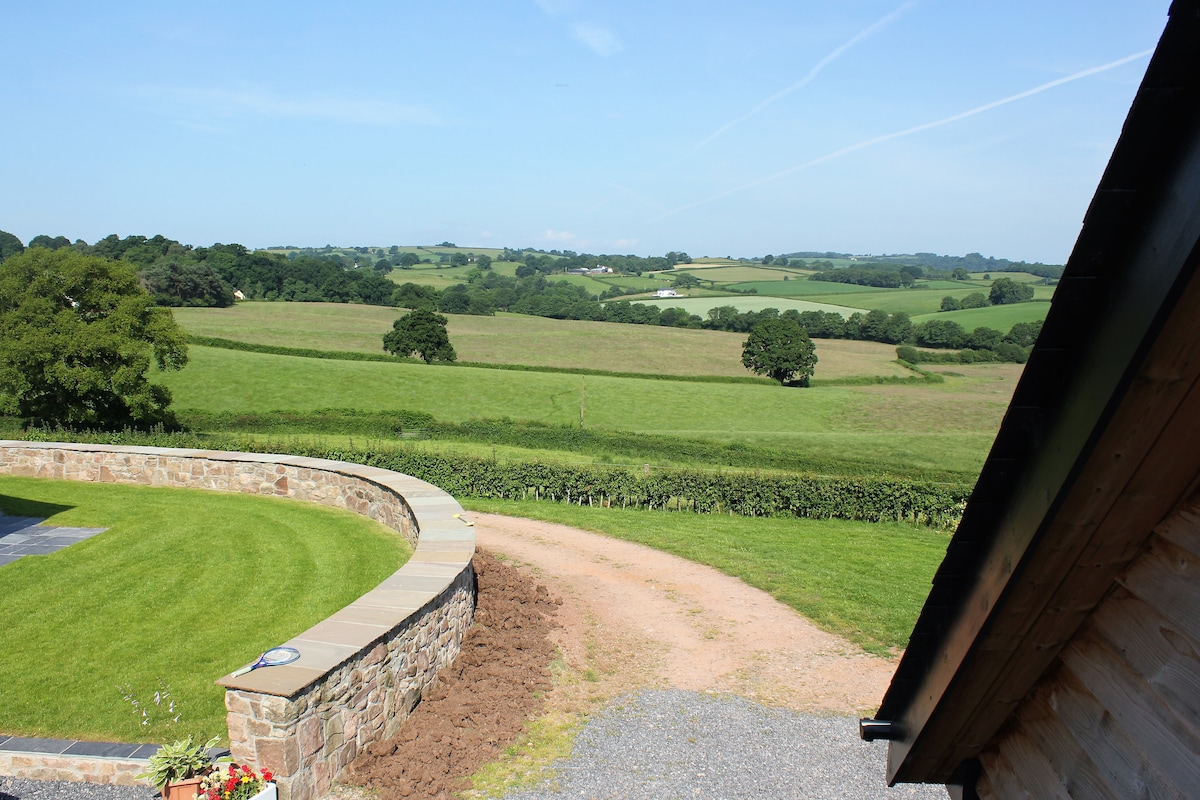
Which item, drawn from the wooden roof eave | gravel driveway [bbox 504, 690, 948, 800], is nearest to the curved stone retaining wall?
gravel driveway [bbox 504, 690, 948, 800]

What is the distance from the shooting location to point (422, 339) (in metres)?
57.2

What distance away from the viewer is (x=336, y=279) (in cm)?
8888

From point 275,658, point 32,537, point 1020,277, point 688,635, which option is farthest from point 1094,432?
point 1020,277

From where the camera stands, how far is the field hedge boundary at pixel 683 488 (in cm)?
1962

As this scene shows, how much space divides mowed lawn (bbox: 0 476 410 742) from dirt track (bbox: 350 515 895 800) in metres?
1.73

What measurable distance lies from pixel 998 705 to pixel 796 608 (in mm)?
9544

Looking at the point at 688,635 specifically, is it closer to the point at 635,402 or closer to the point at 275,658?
the point at 275,658

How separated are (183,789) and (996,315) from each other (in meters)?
80.2

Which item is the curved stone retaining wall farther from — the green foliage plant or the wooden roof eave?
the wooden roof eave

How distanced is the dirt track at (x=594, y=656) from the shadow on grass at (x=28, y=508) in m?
6.98

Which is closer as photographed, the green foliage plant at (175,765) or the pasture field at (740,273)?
the green foliage plant at (175,765)

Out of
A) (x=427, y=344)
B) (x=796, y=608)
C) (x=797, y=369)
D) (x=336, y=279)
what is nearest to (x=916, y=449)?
(x=797, y=369)

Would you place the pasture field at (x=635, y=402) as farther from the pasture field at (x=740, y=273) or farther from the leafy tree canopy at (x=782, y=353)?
the pasture field at (x=740, y=273)

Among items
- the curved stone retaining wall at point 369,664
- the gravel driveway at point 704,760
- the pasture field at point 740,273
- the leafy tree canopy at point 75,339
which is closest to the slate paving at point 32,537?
the curved stone retaining wall at point 369,664
